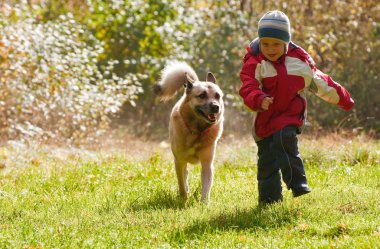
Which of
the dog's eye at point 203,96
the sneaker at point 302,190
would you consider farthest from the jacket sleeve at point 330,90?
the dog's eye at point 203,96

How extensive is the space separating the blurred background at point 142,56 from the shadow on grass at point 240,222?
6.12 meters

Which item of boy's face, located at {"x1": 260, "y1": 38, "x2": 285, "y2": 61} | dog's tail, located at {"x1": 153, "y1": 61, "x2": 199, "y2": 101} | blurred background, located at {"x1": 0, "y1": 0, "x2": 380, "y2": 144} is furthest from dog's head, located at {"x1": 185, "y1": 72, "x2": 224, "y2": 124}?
blurred background, located at {"x1": 0, "y1": 0, "x2": 380, "y2": 144}

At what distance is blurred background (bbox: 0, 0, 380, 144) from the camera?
1209 cm

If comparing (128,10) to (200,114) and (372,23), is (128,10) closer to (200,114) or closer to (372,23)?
(372,23)

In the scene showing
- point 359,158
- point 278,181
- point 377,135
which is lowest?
point 377,135

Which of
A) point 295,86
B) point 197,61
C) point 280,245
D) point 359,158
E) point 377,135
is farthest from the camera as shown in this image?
point 197,61

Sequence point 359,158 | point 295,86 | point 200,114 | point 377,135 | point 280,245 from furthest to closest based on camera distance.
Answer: point 377,135 < point 359,158 < point 200,114 < point 295,86 < point 280,245

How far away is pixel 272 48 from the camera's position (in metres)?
5.95

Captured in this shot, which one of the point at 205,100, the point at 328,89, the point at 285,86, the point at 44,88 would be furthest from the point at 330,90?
Answer: the point at 44,88

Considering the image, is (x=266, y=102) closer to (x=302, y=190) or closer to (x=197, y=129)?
(x=302, y=190)

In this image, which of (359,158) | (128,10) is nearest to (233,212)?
(359,158)

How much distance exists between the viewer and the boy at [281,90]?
19.5 feet

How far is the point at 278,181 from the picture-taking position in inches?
245

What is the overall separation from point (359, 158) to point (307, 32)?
18.8ft
